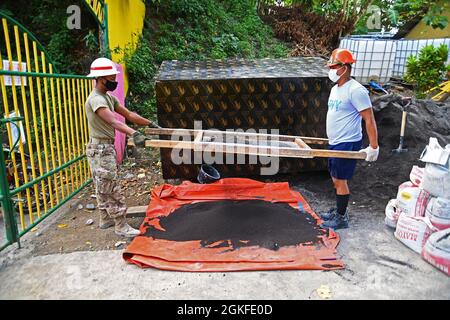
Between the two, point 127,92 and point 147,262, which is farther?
point 127,92

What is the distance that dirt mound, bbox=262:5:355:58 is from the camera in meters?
11.6

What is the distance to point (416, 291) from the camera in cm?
263

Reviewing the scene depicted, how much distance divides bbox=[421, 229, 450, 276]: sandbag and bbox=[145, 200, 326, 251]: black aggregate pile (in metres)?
0.92

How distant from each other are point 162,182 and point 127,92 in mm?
2809

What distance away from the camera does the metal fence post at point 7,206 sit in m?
2.87

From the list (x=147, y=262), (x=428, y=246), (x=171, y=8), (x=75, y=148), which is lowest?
(x=147, y=262)

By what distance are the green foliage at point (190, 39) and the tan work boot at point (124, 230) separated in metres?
3.58

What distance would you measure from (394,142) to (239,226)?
10.1ft

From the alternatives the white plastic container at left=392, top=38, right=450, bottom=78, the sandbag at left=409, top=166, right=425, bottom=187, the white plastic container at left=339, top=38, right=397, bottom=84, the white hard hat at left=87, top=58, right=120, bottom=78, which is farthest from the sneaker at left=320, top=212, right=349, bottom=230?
the white plastic container at left=392, top=38, right=450, bottom=78

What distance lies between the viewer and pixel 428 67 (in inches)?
344

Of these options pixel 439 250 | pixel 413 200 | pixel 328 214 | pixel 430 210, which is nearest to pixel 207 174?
pixel 328 214

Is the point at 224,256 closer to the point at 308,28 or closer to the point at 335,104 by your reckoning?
the point at 335,104

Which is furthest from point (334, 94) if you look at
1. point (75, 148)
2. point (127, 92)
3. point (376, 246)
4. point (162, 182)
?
point (127, 92)

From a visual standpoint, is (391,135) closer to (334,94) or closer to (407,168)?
(407,168)
